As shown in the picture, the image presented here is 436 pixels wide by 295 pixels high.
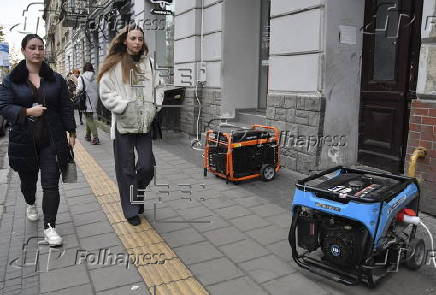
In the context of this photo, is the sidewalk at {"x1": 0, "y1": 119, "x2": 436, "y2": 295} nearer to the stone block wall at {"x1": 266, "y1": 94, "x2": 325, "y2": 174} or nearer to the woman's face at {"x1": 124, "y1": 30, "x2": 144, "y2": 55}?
the stone block wall at {"x1": 266, "y1": 94, "x2": 325, "y2": 174}

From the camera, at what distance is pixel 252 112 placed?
903 centimetres

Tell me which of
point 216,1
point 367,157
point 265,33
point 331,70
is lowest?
point 367,157

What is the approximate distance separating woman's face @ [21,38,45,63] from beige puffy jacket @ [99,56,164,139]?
61 cm

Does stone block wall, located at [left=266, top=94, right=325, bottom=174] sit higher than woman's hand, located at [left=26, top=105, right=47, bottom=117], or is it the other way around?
woman's hand, located at [left=26, top=105, right=47, bottom=117]

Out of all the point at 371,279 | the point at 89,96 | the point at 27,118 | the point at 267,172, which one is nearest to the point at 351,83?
the point at 267,172

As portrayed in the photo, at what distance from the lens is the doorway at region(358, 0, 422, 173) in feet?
17.1

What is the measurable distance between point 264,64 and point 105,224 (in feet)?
18.9

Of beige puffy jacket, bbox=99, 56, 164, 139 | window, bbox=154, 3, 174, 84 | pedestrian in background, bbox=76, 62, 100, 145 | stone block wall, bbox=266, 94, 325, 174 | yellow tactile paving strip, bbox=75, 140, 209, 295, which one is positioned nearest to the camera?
yellow tactile paving strip, bbox=75, 140, 209, 295

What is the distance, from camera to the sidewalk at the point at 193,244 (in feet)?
10.5

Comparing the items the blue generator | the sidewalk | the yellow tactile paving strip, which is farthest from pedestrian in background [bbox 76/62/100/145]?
the blue generator

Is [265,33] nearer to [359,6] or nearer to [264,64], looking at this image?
[264,64]

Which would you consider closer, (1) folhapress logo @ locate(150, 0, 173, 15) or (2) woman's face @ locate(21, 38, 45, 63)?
(2) woman's face @ locate(21, 38, 45, 63)

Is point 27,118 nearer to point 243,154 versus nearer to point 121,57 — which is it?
point 121,57

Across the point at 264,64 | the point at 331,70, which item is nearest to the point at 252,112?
the point at 264,64
